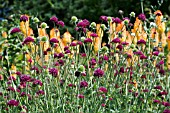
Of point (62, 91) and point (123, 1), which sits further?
point (123, 1)

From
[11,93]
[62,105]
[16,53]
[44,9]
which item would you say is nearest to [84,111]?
[62,105]

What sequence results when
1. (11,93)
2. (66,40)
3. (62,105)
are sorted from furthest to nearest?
1. (66,40)
2. (11,93)
3. (62,105)

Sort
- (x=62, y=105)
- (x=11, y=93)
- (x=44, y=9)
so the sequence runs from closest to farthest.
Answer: (x=62, y=105)
(x=11, y=93)
(x=44, y=9)

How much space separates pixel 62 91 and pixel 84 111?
0.20 m

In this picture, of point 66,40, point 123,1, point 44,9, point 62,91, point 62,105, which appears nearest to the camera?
point 62,105

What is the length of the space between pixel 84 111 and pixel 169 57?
1603 mm

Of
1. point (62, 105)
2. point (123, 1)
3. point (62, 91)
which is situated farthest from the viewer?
point (123, 1)

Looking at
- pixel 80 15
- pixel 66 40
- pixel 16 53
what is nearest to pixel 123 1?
pixel 80 15

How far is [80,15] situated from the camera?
9.37 m

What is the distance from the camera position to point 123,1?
29.8 feet

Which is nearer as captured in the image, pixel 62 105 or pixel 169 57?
pixel 62 105

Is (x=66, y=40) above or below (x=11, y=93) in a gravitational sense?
above

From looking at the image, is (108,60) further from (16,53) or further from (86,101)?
(16,53)

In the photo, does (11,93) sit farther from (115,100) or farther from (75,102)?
(115,100)
